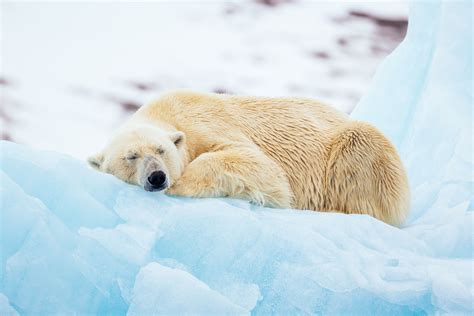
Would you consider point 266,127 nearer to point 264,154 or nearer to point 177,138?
point 264,154

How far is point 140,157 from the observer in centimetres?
410

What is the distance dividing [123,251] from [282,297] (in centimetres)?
82

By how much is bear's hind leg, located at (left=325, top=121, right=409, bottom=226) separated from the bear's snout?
3.97 ft

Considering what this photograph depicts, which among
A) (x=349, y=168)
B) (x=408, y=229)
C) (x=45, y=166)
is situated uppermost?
(x=45, y=166)

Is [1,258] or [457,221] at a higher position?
[1,258]

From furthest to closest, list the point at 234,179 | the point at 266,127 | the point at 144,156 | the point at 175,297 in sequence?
1. the point at 266,127
2. the point at 234,179
3. the point at 144,156
4. the point at 175,297

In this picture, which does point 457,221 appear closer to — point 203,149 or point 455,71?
point 203,149

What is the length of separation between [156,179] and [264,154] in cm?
100

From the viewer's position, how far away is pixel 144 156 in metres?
4.07

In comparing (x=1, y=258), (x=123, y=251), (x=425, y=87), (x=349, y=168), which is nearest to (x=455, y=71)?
(x=425, y=87)

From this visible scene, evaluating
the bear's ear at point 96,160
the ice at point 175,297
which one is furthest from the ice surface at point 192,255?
the bear's ear at point 96,160

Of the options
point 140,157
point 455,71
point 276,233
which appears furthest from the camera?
point 455,71

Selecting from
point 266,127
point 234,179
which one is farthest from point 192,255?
point 266,127

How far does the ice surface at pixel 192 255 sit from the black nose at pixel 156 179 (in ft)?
0.34
